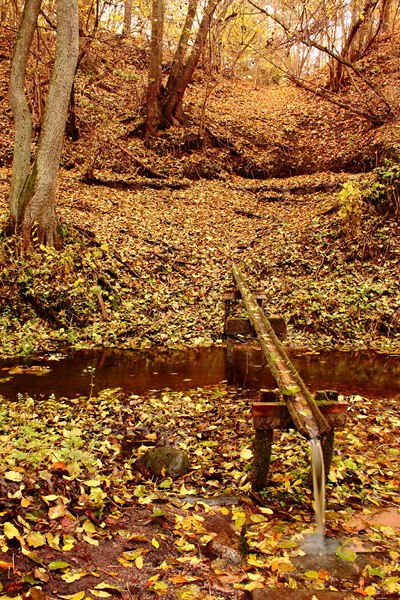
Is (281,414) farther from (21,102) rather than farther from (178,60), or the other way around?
(178,60)

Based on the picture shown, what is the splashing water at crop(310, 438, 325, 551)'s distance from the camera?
3.87m

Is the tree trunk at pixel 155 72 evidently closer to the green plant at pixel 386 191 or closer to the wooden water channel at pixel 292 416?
the green plant at pixel 386 191

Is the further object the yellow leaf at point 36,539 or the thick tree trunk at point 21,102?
the thick tree trunk at point 21,102

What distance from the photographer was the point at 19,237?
10414 mm

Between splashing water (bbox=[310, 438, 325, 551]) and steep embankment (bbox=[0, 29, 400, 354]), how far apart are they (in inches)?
241

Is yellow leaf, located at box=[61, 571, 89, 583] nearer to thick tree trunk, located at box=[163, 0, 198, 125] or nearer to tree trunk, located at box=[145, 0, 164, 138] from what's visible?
tree trunk, located at box=[145, 0, 164, 138]

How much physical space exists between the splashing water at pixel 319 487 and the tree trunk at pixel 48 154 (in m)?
8.46

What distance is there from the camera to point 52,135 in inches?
420

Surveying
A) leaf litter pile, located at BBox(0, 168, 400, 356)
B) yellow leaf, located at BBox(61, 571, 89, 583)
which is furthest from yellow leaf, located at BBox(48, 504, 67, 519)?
leaf litter pile, located at BBox(0, 168, 400, 356)

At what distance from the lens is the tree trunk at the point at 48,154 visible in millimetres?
10508

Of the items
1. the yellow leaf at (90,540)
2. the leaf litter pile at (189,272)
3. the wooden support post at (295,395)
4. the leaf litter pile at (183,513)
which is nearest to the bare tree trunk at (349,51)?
the leaf litter pile at (189,272)

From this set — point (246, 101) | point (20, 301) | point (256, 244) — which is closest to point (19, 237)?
point (20, 301)

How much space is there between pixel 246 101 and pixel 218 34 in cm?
513

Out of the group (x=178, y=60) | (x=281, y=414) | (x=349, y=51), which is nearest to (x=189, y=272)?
(x=281, y=414)
